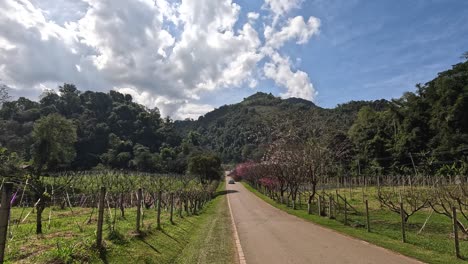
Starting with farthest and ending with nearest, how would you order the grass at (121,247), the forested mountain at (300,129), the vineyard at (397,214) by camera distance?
the forested mountain at (300,129) < the vineyard at (397,214) < the grass at (121,247)

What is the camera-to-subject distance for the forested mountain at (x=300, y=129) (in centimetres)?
3960

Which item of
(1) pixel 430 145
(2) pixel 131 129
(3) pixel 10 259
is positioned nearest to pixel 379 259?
(3) pixel 10 259

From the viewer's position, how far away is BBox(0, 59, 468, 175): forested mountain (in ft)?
130

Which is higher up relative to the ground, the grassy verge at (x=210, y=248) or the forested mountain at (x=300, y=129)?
the forested mountain at (x=300, y=129)

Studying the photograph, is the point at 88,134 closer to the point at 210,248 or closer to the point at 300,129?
the point at 300,129

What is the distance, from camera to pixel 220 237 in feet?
48.8

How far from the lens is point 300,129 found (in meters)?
31.3

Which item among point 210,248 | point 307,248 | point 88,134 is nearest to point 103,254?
point 210,248

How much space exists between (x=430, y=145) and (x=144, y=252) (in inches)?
2573

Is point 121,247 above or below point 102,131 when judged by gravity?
below

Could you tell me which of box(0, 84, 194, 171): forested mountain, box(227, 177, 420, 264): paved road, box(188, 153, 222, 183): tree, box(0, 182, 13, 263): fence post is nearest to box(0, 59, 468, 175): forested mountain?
box(0, 84, 194, 171): forested mountain

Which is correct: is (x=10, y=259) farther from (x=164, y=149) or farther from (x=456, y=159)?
(x=164, y=149)

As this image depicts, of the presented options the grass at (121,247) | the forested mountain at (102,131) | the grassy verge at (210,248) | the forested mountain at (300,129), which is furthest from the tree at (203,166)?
the grass at (121,247)

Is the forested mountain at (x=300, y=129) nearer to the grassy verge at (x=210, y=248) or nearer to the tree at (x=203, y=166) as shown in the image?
the tree at (x=203, y=166)
